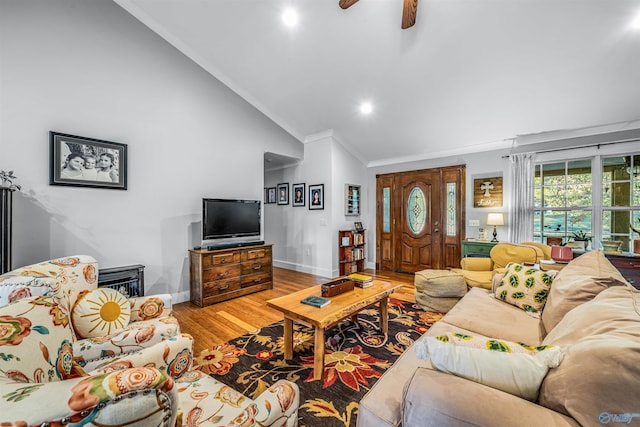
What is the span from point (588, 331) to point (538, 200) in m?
3.74

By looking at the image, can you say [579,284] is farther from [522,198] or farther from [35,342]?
[522,198]

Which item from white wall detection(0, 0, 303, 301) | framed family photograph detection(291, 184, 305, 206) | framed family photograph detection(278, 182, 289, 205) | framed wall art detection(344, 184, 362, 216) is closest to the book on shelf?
white wall detection(0, 0, 303, 301)

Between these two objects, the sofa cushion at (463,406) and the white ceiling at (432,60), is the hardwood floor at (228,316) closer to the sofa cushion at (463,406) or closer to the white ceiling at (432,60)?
the sofa cushion at (463,406)

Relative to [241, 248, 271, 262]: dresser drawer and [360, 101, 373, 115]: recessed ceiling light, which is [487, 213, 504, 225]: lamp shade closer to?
[360, 101, 373, 115]: recessed ceiling light

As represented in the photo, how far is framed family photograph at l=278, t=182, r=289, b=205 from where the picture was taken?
5.54m

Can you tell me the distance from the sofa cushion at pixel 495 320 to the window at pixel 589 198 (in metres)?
2.55

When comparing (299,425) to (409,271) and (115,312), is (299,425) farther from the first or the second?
(409,271)

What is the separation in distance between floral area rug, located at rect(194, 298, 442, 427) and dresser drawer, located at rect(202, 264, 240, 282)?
1140 millimetres

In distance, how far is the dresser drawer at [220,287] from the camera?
3.29 meters

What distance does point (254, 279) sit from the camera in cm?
384

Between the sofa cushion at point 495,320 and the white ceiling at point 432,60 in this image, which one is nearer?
the sofa cushion at point 495,320

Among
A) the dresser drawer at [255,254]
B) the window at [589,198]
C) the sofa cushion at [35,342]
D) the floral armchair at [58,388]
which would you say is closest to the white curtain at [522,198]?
the window at [589,198]

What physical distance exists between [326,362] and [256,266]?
2.13m

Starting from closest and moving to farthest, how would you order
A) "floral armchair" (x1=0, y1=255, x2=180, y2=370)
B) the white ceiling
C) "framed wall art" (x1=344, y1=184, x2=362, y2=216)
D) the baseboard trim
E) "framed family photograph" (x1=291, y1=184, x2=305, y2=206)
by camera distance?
"floral armchair" (x1=0, y1=255, x2=180, y2=370) → the white ceiling → the baseboard trim → "framed wall art" (x1=344, y1=184, x2=362, y2=216) → "framed family photograph" (x1=291, y1=184, x2=305, y2=206)
